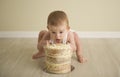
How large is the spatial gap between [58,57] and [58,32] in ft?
0.63

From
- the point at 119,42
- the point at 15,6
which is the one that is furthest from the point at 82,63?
the point at 15,6

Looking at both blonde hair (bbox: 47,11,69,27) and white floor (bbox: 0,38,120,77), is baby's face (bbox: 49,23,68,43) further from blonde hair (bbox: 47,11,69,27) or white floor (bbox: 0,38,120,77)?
white floor (bbox: 0,38,120,77)

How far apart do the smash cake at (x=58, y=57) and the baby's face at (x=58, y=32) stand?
4.6 inches

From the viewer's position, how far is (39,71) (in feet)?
5.25

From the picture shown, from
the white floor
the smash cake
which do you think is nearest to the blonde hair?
the smash cake

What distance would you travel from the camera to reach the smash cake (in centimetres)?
151

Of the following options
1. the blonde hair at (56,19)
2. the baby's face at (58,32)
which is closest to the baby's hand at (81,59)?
the baby's face at (58,32)

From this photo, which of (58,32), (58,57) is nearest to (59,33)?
(58,32)

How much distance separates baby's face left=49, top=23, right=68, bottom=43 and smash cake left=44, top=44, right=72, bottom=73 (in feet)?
0.39

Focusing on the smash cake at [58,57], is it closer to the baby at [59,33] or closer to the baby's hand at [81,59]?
the baby at [59,33]

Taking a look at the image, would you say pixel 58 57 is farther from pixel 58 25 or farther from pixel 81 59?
pixel 81 59

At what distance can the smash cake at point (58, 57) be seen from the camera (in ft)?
4.96

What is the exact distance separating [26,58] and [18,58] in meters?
0.06

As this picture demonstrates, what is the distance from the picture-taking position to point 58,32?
5.37 ft
